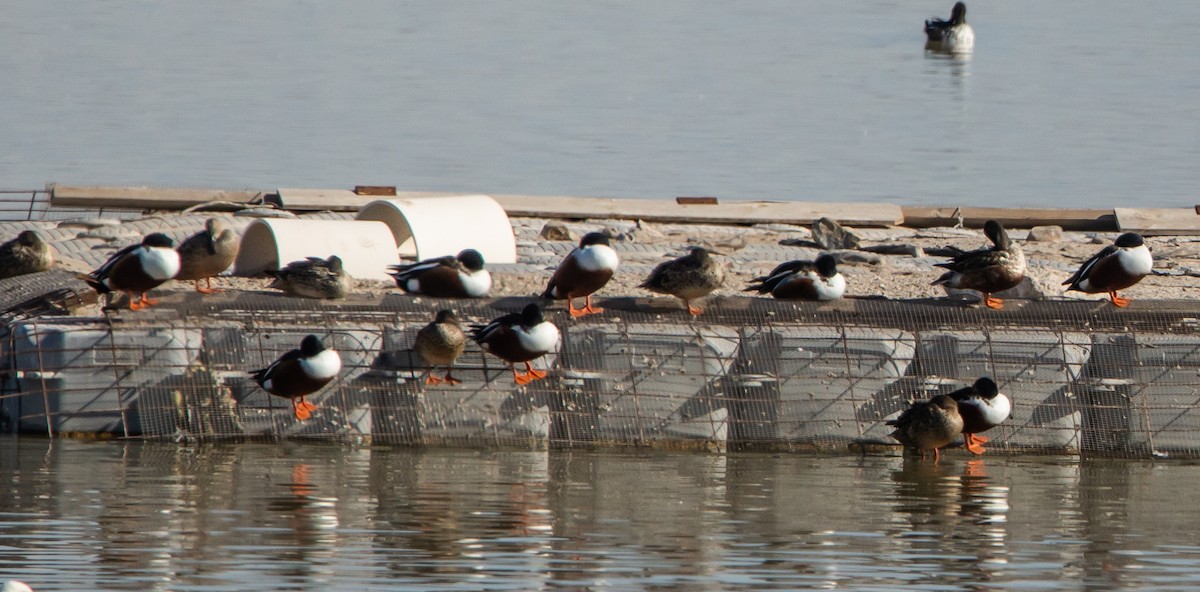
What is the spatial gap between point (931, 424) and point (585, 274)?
7.92ft

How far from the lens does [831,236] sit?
16.3m

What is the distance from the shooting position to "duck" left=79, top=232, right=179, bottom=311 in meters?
11.0

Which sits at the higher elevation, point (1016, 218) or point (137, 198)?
point (137, 198)

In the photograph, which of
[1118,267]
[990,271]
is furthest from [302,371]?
[1118,267]

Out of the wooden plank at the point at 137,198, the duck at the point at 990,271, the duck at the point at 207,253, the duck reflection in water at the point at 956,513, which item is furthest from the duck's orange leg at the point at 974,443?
the wooden plank at the point at 137,198

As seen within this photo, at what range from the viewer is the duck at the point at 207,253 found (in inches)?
465

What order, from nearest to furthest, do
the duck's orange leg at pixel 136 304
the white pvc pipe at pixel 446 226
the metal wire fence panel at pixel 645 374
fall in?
the metal wire fence panel at pixel 645 374 < the duck's orange leg at pixel 136 304 < the white pvc pipe at pixel 446 226

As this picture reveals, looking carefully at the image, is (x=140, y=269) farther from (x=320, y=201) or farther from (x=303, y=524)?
(x=320, y=201)

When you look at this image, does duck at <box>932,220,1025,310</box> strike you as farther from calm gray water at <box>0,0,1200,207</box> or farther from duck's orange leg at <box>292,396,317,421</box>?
calm gray water at <box>0,0,1200,207</box>

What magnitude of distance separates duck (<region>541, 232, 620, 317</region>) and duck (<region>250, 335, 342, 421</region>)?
162 cm

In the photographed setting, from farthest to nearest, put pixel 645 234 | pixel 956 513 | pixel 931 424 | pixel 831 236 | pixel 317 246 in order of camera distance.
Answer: pixel 645 234 → pixel 831 236 → pixel 317 246 → pixel 931 424 → pixel 956 513

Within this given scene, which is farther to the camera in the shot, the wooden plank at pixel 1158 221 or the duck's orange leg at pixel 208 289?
the wooden plank at pixel 1158 221

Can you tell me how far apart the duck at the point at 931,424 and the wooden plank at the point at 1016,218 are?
742 centimetres

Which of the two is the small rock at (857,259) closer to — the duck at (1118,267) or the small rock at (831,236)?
the small rock at (831,236)
